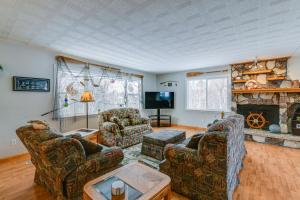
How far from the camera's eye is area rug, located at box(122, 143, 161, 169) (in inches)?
110

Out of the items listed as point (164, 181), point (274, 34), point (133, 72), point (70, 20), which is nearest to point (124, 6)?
point (70, 20)

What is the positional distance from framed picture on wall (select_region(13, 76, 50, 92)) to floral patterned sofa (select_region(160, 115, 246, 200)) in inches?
131

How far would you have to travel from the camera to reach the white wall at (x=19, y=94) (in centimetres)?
302

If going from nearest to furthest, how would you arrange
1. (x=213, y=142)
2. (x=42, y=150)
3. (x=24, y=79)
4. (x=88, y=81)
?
1. (x=42, y=150)
2. (x=213, y=142)
3. (x=24, y=79)
4. (x=88, y=81)

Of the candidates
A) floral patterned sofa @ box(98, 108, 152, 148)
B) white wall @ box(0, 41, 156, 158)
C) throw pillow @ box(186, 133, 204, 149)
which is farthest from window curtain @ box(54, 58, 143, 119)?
throw pillow @ box(186, 133, 204, 149)

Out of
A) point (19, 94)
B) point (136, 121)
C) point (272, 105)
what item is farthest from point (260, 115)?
point (19, 94)

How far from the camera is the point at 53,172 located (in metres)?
1.58

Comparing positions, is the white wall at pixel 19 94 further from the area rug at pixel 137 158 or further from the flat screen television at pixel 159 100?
the flat screen television at pixel 159 100

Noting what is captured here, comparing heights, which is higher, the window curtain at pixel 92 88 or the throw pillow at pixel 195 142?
the window curtain at pixel 92 88

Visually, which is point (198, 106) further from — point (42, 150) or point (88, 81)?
point (42, 150)

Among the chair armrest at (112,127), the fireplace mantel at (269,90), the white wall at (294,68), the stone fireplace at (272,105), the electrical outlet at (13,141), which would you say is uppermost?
the white wall at (294,68)

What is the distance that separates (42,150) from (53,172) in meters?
0.29

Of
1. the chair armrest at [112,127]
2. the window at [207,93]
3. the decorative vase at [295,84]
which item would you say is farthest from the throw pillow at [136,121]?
the decorative vase at [295,84]

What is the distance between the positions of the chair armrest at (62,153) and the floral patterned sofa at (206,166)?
3.72 ft
